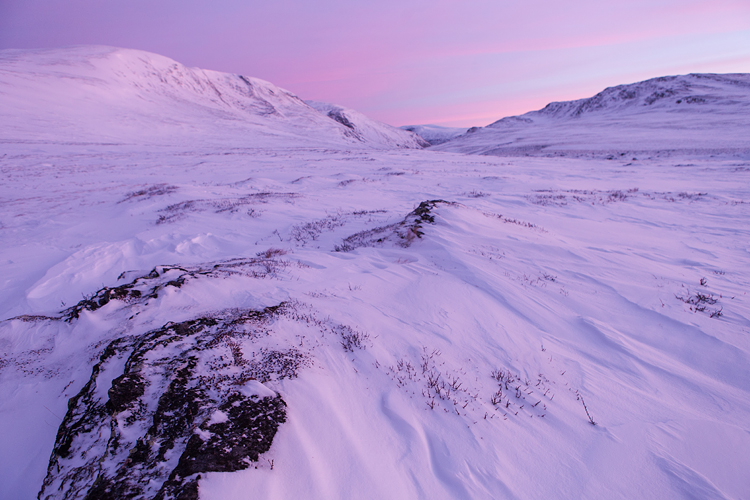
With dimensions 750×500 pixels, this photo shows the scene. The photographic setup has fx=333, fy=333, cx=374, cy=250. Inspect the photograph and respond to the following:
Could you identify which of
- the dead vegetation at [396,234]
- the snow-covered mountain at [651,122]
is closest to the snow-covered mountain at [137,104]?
the snow-covered mountain at [651,122]

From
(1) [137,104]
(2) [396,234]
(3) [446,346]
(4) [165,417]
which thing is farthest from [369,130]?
(4) [165,417]

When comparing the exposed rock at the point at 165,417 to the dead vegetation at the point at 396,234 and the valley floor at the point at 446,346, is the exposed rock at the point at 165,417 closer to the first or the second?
the valley floor at the point at 446,346

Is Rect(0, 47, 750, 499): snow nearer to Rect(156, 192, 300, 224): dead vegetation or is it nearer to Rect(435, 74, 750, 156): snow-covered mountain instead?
Rect(156, 192, 300, 224): dead vegetation

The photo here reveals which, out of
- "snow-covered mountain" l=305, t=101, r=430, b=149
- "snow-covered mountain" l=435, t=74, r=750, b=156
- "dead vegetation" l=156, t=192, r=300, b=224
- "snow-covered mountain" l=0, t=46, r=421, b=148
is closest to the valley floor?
"dead vegetation" l=156, t=192, r=300, b=224

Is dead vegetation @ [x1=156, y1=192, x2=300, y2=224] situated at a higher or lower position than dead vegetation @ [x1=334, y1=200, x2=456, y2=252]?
higher

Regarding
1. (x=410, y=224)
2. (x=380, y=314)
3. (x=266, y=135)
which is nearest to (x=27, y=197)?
(x=410, y=224)

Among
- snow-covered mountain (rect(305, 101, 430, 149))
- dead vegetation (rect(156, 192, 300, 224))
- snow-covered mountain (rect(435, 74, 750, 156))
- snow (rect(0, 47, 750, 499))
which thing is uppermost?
snow-covered mountain (rect(305, 101, 430, 149))

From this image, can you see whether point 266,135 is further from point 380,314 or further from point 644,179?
point 380,314
